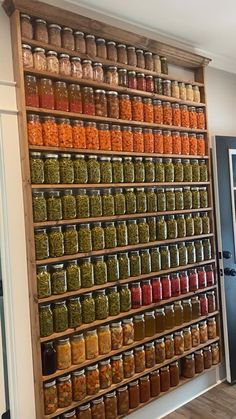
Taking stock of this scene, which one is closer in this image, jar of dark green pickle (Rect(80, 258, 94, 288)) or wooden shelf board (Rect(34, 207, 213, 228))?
wooden shelf board (Rect(34, 207, 213, 228))

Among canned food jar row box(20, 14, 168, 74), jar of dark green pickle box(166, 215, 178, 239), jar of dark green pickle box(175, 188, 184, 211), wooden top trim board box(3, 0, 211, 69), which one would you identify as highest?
wooden top trim board box(3, 0, 211, 69)

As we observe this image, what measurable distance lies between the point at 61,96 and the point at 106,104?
30 cm

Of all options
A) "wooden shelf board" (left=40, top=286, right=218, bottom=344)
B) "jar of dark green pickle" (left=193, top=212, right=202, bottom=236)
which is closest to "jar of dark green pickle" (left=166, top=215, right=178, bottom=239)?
"jar of dark green pickle" (left=193, top=212, right=202, bottom=236)

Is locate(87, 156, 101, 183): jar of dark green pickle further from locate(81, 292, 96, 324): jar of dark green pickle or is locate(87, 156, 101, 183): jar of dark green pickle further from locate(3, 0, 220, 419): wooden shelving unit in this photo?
locate(81, 292, 96, 324): jar of dark green pickle

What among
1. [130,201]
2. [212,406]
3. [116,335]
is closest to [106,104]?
[130,201]

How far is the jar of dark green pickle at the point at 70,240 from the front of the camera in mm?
1845

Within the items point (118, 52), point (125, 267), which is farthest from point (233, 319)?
point (118, 52)

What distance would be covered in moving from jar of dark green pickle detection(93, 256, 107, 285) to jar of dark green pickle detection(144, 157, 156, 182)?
0.61 meters

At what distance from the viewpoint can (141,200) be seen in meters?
2.17

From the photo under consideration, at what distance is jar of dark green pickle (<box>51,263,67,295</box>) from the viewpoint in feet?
5.88

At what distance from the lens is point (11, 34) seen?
1.74 m

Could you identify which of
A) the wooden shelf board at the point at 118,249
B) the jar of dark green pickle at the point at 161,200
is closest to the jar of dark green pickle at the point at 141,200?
the jar of dark green pickle at the point at 161,200

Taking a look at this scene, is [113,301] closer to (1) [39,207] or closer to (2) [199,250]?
(1) [39,207]

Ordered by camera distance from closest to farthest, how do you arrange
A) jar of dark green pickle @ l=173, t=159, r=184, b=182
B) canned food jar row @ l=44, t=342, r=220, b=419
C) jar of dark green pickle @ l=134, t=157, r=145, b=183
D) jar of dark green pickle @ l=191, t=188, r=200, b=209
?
canned food jar row @ l=44, t=342, r=220, b=419
jar of dark green pickle @ l=134, t=157, r=145, b=183
jar of dark green pickle @ l=173, t=159, r=184, b=182
jar of dark green pickle @ l=191, t=188, r=200, b=209
